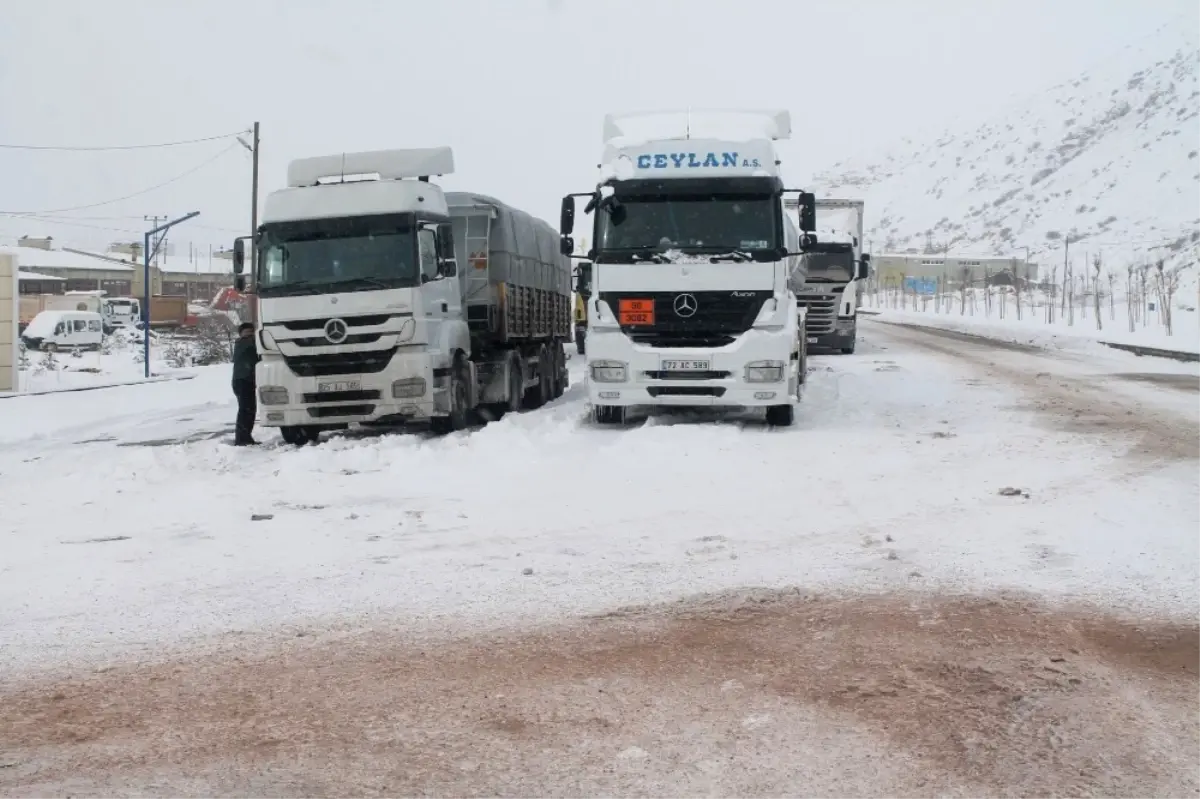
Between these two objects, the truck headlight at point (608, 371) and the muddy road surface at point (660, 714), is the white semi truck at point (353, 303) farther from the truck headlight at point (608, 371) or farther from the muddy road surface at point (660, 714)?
the muddy road surface at point (660, 714)

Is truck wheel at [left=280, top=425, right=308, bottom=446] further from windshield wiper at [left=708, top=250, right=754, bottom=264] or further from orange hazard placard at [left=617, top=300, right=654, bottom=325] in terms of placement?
windshield wiper at [left=708, top=250, right=754, bottom=264]

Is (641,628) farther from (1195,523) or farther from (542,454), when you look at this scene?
(542,454)

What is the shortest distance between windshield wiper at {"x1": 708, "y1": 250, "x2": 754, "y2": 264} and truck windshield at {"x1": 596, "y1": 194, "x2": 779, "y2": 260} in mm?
29

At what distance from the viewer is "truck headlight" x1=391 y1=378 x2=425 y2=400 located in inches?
520

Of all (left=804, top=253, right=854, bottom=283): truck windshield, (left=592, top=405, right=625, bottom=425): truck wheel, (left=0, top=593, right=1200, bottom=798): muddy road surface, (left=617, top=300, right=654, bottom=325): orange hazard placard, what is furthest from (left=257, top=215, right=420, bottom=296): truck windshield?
(left=804, top=253, right=854, bottom=283): truck windshield

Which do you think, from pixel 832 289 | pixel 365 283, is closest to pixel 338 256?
pixel 365 283

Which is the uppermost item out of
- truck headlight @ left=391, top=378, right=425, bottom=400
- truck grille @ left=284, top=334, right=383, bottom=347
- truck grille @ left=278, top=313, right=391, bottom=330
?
truck grille @ left=278, top=313, right=391, bottom=330

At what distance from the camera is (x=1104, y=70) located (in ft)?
494

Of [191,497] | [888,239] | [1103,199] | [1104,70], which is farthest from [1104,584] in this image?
[1104,70]

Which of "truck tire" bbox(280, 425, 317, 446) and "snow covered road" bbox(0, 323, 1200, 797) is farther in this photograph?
"truck tire" bbox(280, 425, 317, 446)

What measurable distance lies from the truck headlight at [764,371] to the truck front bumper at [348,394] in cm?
378

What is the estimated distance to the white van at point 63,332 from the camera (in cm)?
4728

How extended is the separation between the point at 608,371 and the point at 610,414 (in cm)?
82

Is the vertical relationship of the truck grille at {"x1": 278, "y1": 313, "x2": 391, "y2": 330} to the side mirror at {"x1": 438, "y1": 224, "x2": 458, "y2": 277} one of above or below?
below
